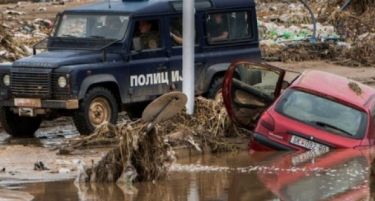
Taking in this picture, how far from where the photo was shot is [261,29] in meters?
33.3

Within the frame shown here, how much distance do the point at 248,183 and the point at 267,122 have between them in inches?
78.6

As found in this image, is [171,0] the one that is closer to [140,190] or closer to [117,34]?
[117,34]

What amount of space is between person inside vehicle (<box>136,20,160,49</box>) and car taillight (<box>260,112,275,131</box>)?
135 inches

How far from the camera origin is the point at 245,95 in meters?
15.9

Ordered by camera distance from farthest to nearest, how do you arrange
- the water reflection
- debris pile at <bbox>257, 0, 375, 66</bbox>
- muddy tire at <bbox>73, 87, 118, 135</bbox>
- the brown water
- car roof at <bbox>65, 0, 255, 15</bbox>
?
debris pile at <bbox>257, 0, 375, 66</bbox>
car roof at <bbox>65, 0, 255, 15</bbox>
muddy tire at <bbox>73, 87, 118, 135</bbox>
the water reflection
the brown water

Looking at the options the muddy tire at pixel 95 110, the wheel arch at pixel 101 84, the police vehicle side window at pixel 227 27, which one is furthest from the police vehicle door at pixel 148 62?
the police vehicle side window at pixel 227 27

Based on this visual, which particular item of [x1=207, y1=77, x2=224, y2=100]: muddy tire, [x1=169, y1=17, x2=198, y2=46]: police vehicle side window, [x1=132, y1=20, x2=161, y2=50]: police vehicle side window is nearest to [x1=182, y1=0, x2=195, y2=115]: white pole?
[x1=132, y1=20, x2=161, y2=50]: police vehicle side window

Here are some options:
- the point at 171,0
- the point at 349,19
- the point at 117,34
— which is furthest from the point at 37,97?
the point at 349,19

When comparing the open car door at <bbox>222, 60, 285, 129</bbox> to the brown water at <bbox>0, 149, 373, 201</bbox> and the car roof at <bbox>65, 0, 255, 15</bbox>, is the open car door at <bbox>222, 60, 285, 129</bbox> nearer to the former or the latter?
the brown water at <bbox>0, 149, 373, 201</bbox>

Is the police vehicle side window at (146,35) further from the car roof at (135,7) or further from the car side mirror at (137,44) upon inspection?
the car roof at (135,7)

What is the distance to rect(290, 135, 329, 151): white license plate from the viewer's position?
1403cm

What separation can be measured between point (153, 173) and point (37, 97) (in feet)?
14.4

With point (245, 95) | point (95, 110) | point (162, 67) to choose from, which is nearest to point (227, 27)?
point (162, 67)

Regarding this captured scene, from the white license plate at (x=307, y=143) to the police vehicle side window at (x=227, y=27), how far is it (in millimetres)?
4367
